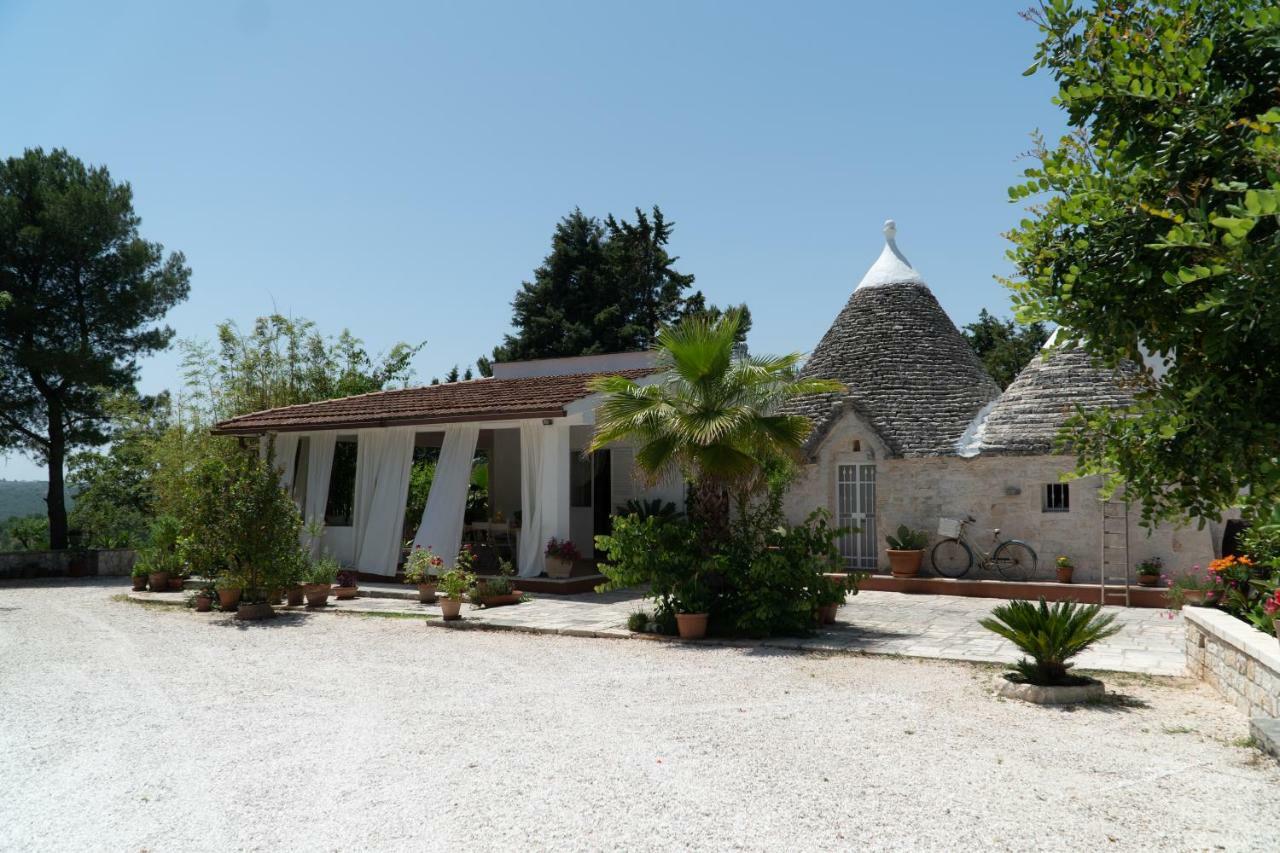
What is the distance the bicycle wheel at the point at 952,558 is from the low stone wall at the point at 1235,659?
24.1 feet

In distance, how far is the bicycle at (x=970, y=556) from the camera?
49.0 feet

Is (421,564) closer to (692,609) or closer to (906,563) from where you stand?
(692,609)

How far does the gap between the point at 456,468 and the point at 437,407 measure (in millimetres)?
1370

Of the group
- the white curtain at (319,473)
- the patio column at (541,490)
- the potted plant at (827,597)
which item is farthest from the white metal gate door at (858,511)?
the white curtain at (319,473)

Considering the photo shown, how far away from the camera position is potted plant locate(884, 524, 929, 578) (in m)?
15.5

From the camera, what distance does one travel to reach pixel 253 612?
41.5 ft

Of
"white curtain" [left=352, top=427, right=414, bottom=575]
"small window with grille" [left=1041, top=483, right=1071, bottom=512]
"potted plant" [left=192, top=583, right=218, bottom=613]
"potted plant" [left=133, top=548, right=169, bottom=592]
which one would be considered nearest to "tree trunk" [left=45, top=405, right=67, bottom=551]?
"potted plant" [left=133, top=548, right=169, bottom=592]

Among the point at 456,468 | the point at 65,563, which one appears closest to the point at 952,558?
the point at 456,468

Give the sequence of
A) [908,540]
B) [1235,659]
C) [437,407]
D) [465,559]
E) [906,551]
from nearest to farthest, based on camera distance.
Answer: [1235,659]
[465,559]
[906,551]
[908,540]
[437,407]

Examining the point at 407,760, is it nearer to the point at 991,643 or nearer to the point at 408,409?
the point at 991,643

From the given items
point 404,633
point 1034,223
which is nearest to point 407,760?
point 1034,223

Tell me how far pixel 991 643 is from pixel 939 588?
5.62 meters

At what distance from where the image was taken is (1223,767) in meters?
5.38

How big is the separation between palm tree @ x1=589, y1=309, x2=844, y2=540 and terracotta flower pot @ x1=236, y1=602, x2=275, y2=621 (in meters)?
5.67
